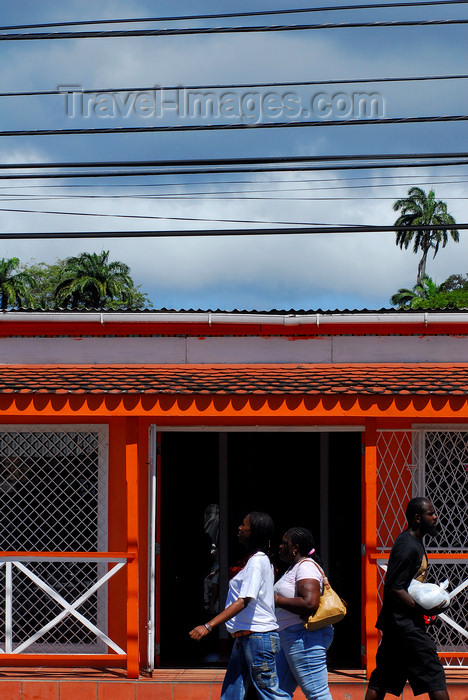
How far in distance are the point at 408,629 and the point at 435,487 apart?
2.87 metres

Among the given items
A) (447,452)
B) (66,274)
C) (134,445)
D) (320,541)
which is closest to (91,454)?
(134,445)

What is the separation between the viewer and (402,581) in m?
5.05

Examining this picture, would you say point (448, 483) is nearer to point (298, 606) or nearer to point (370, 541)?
point (370, 541)

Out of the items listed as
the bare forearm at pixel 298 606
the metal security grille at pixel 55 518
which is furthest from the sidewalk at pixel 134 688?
the bare forearm at pixel 298 606

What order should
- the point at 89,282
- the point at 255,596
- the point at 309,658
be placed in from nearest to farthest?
the point at 255,596
the point at 309,658
the point at 89,282

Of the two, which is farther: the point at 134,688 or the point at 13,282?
the point at 13,282

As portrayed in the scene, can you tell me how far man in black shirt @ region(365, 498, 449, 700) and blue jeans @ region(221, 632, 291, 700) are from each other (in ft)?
2.48

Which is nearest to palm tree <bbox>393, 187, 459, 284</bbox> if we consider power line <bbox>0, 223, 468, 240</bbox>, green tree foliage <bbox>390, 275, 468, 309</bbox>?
green tree foliage <bbox>390, 275, 468, 309</bbox>

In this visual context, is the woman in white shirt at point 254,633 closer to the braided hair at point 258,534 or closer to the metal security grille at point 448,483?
the braided hair at point 258,534

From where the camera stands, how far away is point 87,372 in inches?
Answer: 303

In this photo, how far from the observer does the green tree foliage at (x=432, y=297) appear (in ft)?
129

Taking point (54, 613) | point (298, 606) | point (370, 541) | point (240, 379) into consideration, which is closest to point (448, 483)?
point (370, 541)

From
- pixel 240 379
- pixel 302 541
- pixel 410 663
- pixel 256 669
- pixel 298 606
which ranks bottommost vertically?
pixel 410 663

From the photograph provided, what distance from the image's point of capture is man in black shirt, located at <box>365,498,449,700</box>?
501 centimetres
